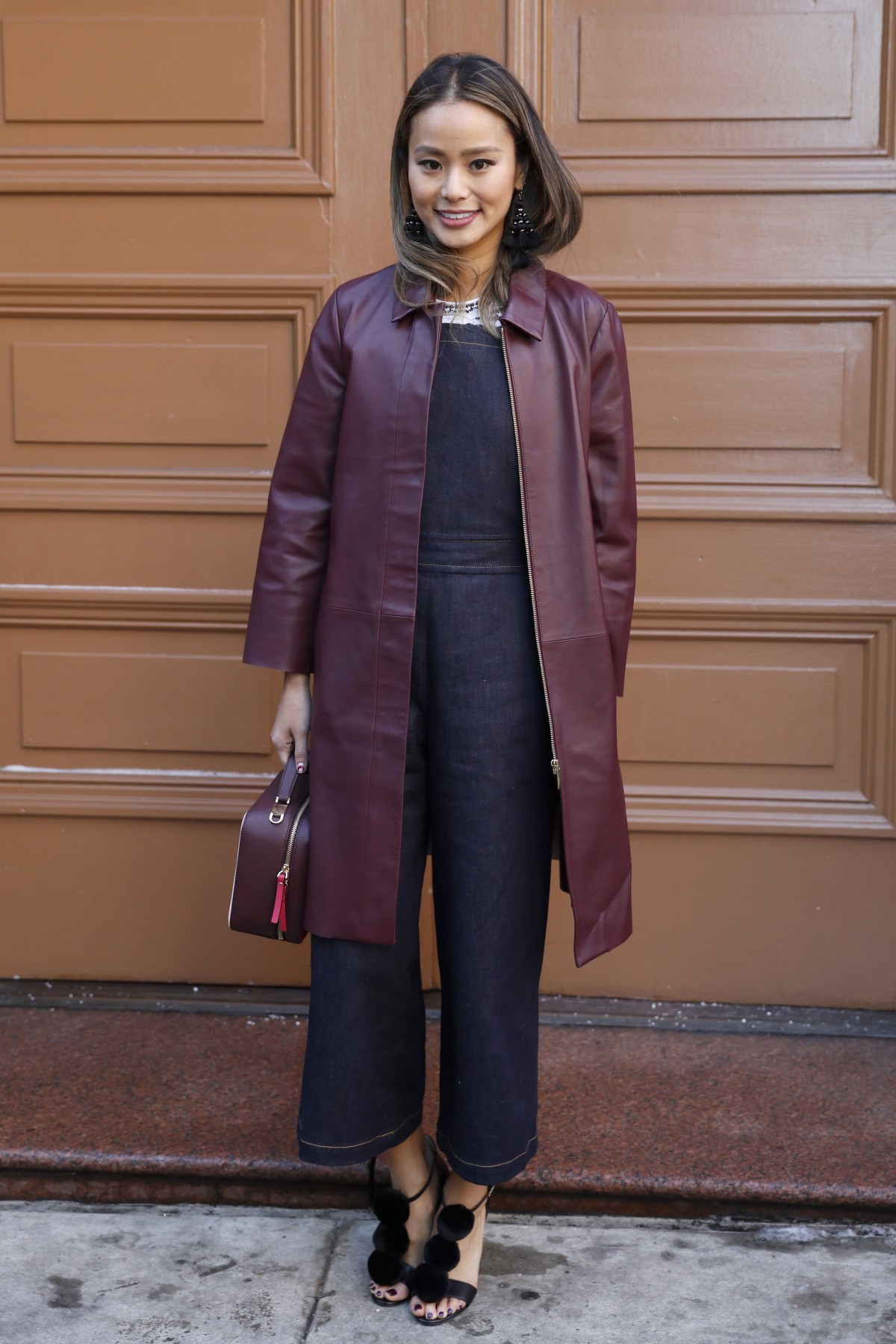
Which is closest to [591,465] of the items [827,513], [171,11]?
[827,513]

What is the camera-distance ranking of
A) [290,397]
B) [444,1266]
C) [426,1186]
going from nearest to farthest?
[444,1266] → [426,1186] → [290,397]

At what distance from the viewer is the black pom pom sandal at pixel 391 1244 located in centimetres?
223

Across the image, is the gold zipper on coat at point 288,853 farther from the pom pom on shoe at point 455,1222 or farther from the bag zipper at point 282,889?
the pom pom on shoe at point 455,1222

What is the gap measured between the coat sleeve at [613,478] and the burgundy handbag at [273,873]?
60 cm

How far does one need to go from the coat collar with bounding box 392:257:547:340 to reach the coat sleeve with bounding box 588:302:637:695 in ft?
0.38

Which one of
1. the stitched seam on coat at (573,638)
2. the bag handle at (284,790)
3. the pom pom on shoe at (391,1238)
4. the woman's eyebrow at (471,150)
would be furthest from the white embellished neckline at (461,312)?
the pom pom on shoe at (391,1238)

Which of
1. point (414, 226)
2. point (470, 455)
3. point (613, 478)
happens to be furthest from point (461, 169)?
point (613, 478)

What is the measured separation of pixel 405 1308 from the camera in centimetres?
222

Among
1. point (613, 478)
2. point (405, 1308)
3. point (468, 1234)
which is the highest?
point (613, 478)

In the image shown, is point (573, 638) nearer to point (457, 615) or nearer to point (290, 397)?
point (457, 615)

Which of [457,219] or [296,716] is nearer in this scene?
[457,219]

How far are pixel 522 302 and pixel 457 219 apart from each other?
16 centimetres

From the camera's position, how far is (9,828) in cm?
321

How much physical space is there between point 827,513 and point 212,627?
4.79ft
